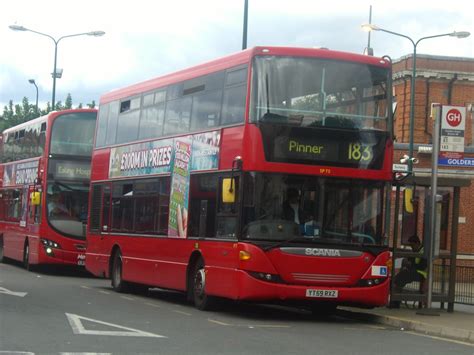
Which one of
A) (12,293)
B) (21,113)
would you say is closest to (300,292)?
(12,293)

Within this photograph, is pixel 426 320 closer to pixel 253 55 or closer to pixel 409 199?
pixel 409 199

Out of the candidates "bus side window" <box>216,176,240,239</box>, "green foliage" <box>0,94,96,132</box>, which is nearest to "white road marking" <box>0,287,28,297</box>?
"bus side window" <box>216,176,240,239</box>

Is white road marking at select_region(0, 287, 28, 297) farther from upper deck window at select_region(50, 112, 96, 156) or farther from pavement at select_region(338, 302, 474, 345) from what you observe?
upper deck window at select_region(50, 112, 96, 156)

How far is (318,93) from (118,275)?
8145mm

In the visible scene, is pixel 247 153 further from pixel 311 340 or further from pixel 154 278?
pixel 154 278

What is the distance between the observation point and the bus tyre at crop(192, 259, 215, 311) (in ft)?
52.9

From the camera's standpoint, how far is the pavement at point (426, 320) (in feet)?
45.2

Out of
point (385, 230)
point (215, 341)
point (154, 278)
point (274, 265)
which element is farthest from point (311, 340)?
point (154, 278)

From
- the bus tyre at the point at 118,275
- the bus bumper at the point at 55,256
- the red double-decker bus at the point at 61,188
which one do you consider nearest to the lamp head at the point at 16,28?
the red double-decker bus at the point at 61,188

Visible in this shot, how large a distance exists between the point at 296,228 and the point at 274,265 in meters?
0.73

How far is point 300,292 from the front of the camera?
14.7 meters

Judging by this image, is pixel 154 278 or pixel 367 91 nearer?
pixel 367 91

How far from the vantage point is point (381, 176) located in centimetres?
1533

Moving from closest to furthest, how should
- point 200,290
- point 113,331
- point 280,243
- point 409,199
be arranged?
point 113,331 → point 280,243 → point 409,199 → point 200,290
